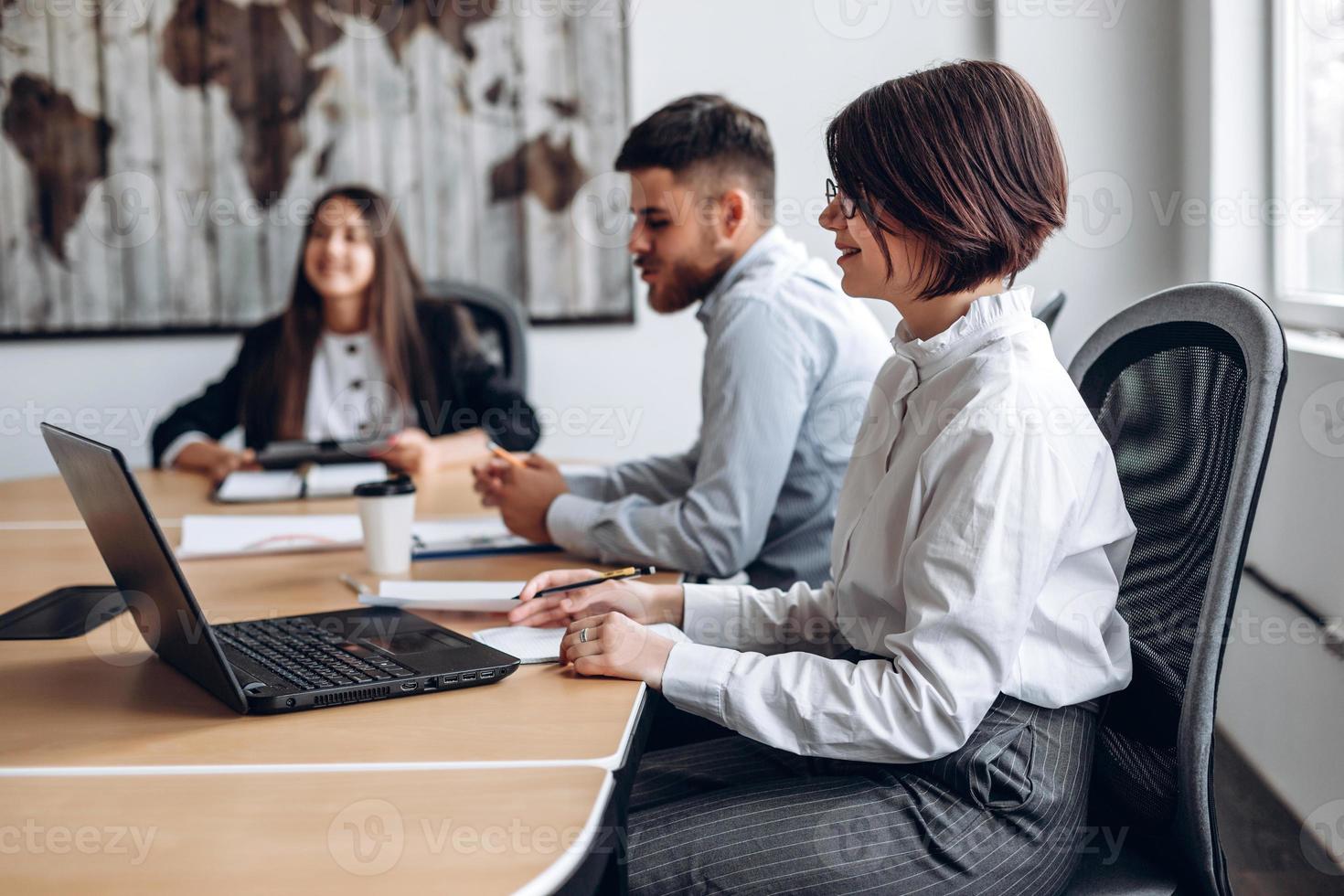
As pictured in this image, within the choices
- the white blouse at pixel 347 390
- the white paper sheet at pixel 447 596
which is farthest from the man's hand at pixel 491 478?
the white blouse at pixel 347 390

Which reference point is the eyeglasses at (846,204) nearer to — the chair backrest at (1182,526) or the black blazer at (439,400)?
the chair backrest at (1182,526)

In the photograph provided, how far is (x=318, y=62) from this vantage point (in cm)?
321

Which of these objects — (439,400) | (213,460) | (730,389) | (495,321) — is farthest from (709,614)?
(495,321)

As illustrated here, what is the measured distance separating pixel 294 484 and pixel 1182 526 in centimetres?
150

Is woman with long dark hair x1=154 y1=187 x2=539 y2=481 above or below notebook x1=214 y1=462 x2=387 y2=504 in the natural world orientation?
above

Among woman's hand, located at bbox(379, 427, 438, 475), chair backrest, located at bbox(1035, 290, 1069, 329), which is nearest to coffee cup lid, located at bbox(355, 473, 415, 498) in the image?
woman's hand, located at bbox(379, 427, 438, 475)

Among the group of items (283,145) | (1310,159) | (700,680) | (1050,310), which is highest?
(283,145)

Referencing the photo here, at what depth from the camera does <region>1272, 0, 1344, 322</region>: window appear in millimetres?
1979

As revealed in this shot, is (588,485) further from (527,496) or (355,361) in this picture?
(355,361)

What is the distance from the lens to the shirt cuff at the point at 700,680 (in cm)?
101

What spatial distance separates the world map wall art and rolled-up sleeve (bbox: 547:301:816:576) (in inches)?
69.9

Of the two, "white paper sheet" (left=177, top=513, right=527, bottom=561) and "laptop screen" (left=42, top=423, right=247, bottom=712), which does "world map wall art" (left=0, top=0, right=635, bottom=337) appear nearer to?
"white paper sheet" (left=177, top=513, right=527, bottom=561)

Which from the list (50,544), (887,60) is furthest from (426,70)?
(50,544)

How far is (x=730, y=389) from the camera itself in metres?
1.49
